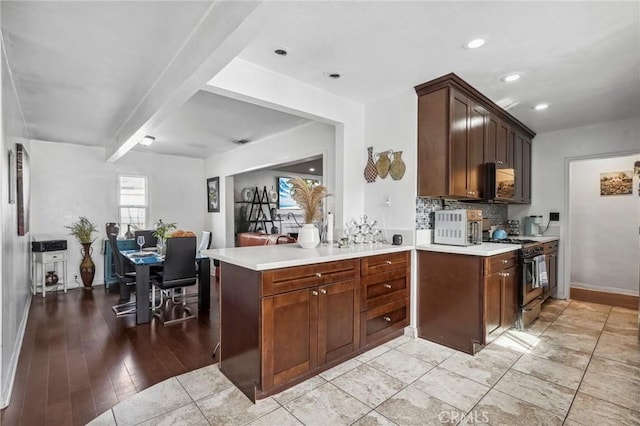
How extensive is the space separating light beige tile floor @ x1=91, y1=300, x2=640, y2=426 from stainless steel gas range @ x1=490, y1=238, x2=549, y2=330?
447 mm

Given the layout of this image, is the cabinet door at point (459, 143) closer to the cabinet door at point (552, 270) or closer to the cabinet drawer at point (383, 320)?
the cabinet drawer at point (383, 320)

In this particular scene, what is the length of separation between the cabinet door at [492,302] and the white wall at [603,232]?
3.24 m

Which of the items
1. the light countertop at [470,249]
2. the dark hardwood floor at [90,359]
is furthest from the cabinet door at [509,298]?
the dark hardwood floor at [90,359]

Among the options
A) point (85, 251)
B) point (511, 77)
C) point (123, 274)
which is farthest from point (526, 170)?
point (85, 251)

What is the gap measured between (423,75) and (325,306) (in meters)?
2.27

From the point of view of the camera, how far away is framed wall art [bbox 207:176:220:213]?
670 cm

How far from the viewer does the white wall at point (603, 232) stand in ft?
15.7

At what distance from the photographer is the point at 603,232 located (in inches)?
199

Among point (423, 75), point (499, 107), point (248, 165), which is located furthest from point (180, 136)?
point (499, 107)

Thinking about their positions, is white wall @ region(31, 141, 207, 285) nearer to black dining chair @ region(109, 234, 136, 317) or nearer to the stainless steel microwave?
black dining chair @ region(109, 234, 136, 317)

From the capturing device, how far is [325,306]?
2.38m

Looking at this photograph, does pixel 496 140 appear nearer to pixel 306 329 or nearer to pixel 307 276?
pixel 307 276

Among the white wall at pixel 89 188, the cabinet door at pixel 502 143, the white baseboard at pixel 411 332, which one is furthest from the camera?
the white wall at pixel 89 188

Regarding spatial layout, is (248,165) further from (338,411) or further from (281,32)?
(338,411)
